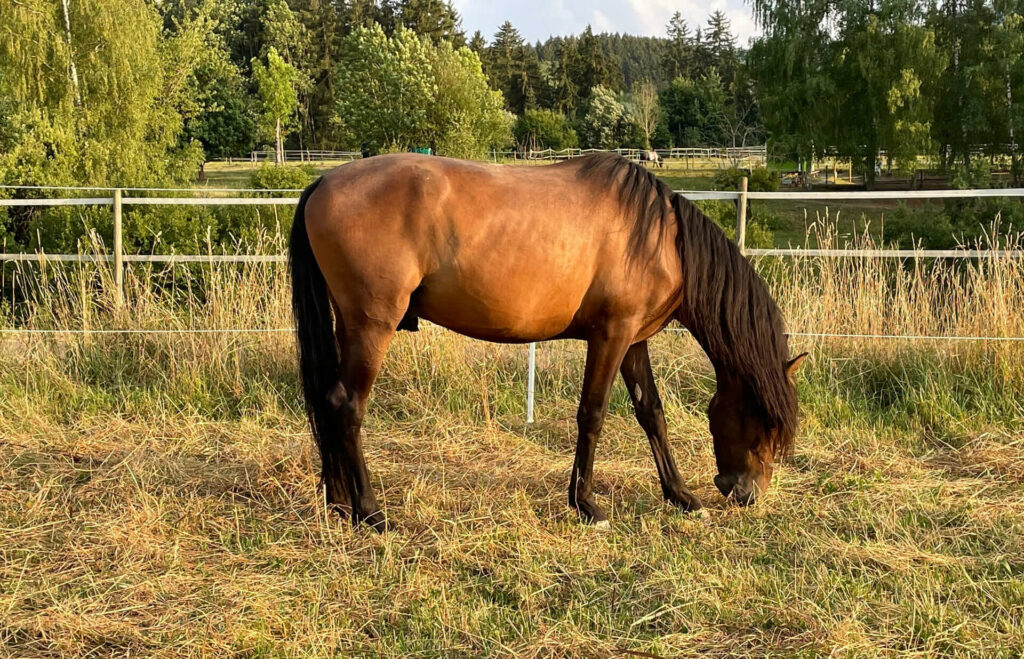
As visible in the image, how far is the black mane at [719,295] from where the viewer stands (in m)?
3.49

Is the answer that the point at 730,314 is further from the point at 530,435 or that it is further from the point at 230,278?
the point at 230,278

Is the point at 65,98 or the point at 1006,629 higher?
the point at 65,98

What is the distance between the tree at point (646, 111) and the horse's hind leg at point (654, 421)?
51.1 metres

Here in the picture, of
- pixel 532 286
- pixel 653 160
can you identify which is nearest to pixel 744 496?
pixel 532 286

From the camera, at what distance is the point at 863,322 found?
5.58m

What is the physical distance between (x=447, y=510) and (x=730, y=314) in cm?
158

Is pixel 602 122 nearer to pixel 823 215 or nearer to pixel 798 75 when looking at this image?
pixel 798 75

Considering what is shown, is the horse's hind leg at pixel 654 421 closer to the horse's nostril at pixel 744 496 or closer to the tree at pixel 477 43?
the horse's nostril at pixel 744 496

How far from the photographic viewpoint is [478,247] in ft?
10.9

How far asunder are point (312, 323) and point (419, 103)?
3796 centimetres

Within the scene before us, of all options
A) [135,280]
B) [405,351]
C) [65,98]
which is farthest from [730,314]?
[65,98]

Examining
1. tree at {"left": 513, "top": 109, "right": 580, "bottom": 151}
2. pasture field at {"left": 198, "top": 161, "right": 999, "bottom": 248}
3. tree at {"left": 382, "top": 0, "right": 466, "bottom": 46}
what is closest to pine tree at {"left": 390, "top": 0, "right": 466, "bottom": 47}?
tree at {"left": 382, "top": 0, "right": 466, "bottom": 46}

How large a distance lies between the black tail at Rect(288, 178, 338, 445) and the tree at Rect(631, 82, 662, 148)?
5160cm

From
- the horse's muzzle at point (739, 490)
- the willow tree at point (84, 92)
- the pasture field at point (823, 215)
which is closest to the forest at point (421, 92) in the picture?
the willow tree at point (84, 92)
